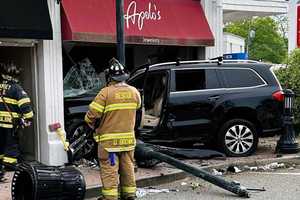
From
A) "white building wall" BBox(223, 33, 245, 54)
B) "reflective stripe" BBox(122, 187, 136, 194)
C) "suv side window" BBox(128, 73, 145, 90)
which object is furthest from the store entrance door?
"white building wall" BBox(223, 33, 245, 54)

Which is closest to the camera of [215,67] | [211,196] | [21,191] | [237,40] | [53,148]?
[21,191]

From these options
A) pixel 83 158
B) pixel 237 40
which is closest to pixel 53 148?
pixel 83 158

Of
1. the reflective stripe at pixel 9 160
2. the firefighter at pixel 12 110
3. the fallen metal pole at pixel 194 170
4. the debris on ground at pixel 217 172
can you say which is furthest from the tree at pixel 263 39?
the reflective stripe at pixel 9 160

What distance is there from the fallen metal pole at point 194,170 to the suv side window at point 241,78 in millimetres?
2642

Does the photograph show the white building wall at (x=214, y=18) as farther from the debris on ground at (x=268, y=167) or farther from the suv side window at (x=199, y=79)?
the debris on ground at (x=268, y=167)

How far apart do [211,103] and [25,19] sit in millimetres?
3698

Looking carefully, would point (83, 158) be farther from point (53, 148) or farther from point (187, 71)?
point (187, 71)

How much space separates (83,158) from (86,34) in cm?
233

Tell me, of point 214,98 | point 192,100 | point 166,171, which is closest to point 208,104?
point 214,98

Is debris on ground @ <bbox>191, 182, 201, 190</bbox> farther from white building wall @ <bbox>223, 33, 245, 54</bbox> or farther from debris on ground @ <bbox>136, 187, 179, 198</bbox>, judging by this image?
white building wall @ <bbox>223, 33, 245, 54</bbox>

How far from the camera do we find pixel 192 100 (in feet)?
33.2

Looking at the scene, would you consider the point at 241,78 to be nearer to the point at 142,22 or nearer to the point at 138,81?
the point at 138,81

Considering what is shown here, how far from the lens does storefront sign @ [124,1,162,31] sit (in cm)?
1128

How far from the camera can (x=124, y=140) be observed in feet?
23.2
